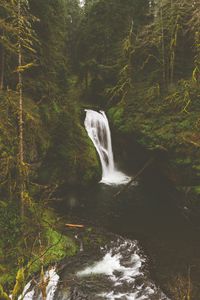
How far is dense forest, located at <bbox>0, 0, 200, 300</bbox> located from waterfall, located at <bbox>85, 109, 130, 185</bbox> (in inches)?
26.9

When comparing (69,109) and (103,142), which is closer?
(69,109)

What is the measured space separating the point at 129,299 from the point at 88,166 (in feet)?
34.1

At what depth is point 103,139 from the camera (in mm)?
22828

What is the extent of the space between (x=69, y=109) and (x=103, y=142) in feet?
18.4

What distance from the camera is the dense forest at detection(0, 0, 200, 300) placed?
32.5ft

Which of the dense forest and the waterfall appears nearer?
the dense forest

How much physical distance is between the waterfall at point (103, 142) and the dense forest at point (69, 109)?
68cm

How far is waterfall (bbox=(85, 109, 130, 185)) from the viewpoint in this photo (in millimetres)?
21922

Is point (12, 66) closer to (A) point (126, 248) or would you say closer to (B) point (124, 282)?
(A) point (126, 248)

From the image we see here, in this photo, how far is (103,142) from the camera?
2273 centimetres

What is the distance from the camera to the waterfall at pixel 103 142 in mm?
21922

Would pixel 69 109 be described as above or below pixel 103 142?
above

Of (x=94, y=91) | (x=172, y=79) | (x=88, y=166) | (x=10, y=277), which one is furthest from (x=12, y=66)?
(x=94, y=91)

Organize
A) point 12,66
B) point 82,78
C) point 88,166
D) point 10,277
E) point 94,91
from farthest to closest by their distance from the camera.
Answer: point 82,78
point 94,91
point 88,166
point 12,66
point 10,277
